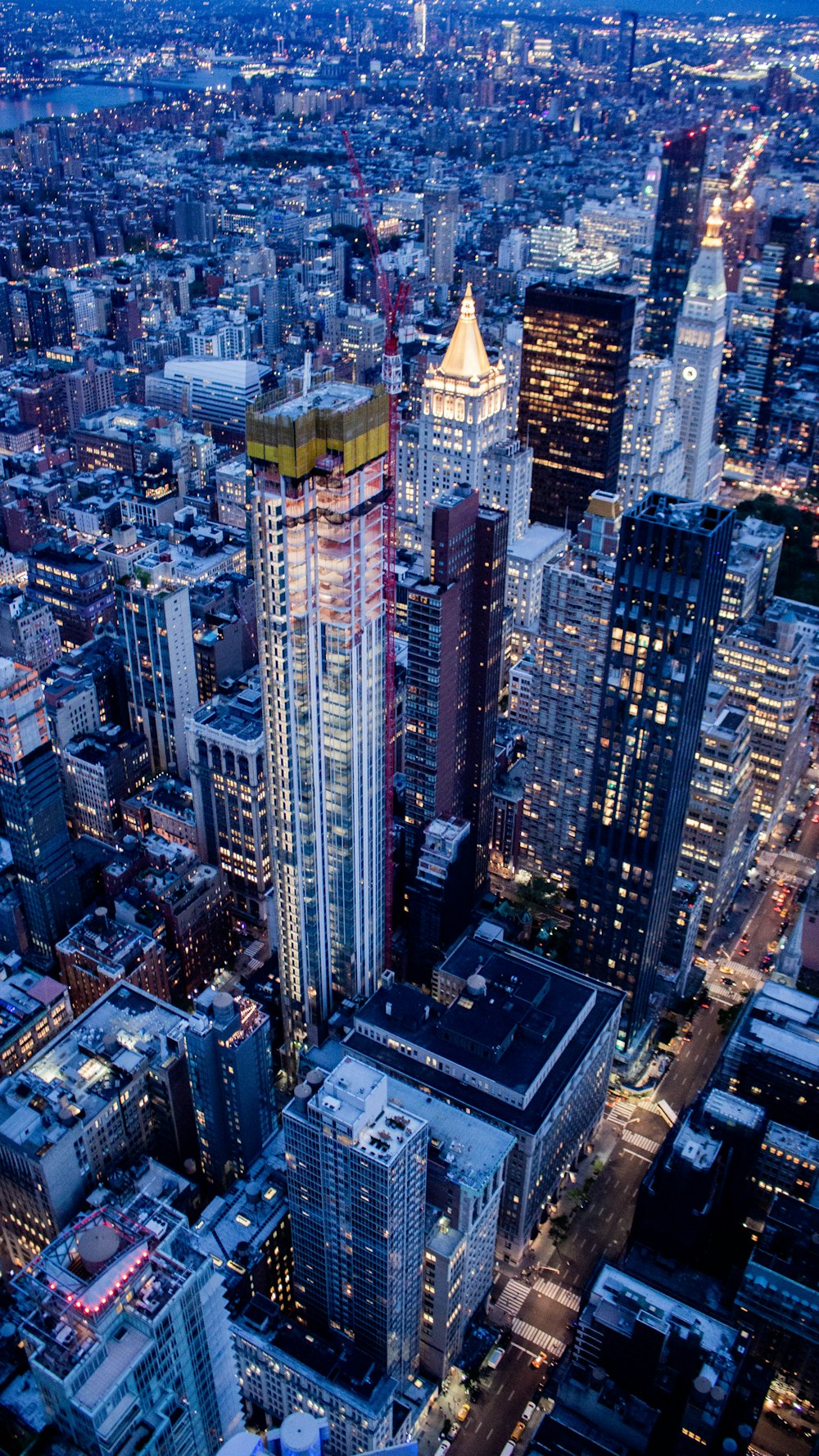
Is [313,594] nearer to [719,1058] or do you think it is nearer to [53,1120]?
[53,1120]

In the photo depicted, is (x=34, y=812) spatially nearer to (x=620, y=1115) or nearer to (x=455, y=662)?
(x=455, y=662)

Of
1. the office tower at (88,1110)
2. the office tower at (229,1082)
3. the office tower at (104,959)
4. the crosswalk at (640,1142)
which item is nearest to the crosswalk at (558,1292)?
the crosswalk at (640,1142)

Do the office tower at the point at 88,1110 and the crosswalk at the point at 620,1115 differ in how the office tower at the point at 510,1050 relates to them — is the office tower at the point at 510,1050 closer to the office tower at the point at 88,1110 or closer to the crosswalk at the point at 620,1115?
the crosswalk at the point at 620,1115

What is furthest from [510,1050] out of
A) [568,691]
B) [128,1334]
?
[128,1334]

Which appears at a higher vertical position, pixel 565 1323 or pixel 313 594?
pixel 313 594

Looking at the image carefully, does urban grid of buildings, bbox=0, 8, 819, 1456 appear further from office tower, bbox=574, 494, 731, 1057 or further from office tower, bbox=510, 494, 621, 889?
office tower, bbox=510, 494, 621, 889

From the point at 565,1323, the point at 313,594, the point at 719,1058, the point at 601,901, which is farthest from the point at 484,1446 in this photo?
the point at 313,594
